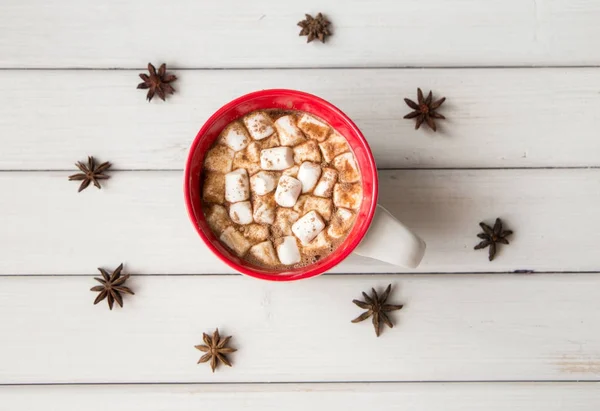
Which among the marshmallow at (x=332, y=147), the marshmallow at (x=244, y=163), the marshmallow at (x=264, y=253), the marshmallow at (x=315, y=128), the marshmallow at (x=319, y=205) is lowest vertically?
the marshmallow at (x=264, y=253)

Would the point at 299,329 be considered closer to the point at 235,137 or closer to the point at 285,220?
the point at 285,220

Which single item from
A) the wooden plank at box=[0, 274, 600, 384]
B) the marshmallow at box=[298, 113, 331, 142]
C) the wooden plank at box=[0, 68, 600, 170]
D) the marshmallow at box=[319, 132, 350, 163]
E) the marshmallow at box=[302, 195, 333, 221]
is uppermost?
the wooden plank at box=[0, 68, 600, 170]

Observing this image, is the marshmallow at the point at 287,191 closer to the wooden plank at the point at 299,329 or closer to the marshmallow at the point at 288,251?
the marshmallow at the point at 288,251

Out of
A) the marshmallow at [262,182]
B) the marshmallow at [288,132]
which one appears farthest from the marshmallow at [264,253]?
the marshmallow at [288,132]

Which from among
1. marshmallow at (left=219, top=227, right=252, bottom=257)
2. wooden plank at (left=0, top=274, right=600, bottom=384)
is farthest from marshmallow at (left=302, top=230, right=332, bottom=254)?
wooden plank at (left=0, top=274, right=600, bottom=384)

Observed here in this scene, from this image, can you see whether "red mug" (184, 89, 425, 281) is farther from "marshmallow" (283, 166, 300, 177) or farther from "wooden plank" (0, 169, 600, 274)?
"wooden plank" (0, 169, 600, 274)

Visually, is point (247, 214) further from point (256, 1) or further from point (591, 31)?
point (591, 31)
